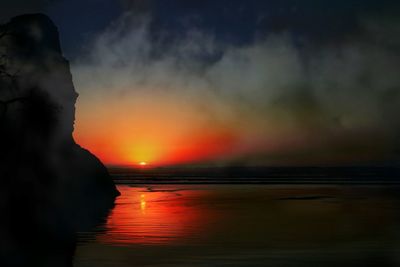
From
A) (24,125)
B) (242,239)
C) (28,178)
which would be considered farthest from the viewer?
(28,178)

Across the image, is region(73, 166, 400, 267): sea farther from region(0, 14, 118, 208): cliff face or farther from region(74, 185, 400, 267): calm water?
region(0, 14, 118, 208): cliff face

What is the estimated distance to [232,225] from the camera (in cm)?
3669

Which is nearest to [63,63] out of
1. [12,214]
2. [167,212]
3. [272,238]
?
[167,212]

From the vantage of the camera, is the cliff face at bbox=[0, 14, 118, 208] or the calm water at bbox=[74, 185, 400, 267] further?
the cliff face at bbox=[0, 14, 118, 208]

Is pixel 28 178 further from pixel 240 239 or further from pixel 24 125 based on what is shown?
pixel 240 239

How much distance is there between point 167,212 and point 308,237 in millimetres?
16640

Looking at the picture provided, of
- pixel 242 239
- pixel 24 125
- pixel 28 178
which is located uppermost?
pixel 24 125

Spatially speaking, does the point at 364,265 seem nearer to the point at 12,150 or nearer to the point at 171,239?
the point at 171,239

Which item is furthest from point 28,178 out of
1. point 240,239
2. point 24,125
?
point 240,239

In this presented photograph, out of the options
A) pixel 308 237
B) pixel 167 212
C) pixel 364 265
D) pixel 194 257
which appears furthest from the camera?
pixel 167 212

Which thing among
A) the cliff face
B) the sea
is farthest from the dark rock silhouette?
the sea

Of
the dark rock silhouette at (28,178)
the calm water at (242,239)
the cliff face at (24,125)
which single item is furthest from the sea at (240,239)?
the cliff face at (24,125)

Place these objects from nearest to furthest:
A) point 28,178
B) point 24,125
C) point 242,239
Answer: point 242,239 → point 24,125 → point 28,178

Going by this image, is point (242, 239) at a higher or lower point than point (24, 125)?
lower
